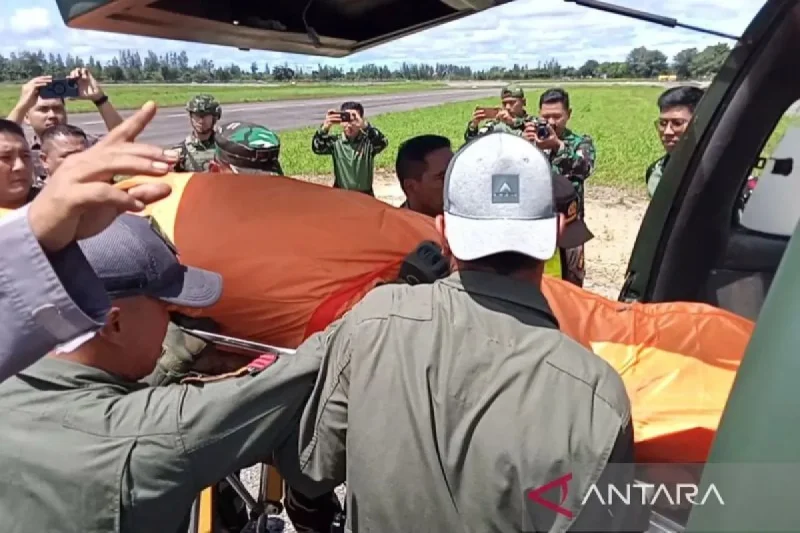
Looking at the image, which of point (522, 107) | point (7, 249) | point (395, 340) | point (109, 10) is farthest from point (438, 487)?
point (522, 107)

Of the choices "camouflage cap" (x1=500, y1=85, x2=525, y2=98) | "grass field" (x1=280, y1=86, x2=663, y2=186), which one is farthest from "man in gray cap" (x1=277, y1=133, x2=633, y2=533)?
"grass field" (x1=280, y1=86, x2=663, y2=186)

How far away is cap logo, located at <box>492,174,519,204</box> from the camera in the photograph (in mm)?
1503

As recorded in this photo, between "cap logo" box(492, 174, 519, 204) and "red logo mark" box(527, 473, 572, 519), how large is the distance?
0.51 m

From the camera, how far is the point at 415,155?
358 cm

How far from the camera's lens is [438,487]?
142 centimetres

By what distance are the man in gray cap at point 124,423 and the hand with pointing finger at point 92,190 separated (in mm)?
266

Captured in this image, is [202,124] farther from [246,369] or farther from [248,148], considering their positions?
[246,369]

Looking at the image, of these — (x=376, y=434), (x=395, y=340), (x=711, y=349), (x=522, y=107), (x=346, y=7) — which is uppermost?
(x=346, y=7)

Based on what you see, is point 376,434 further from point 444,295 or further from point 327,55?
point 327,55

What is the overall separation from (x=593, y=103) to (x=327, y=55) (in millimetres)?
36442

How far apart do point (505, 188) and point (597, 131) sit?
81.1 feet

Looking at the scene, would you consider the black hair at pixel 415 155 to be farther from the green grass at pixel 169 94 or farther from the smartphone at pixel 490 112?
the green grass at pixel 169 94

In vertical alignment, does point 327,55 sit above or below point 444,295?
above

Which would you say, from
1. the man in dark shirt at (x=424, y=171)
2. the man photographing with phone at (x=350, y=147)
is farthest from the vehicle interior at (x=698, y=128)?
the man photographing with phone at (x=350, y=147)
